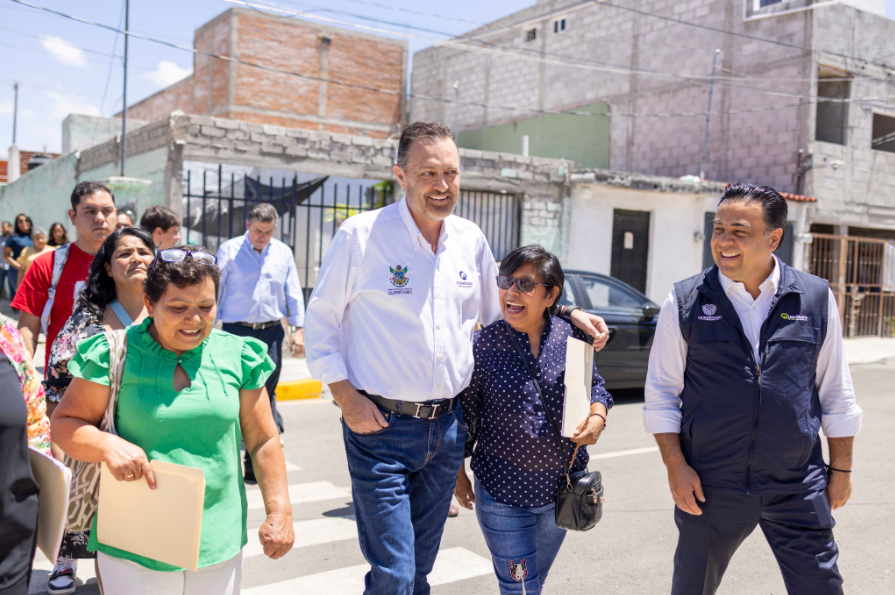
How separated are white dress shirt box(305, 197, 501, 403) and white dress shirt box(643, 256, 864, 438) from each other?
72 centimetres

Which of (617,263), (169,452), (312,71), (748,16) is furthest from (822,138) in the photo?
(169,452)

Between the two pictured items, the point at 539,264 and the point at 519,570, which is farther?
the point at 539,264

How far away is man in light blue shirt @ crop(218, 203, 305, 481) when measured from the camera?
6.05m

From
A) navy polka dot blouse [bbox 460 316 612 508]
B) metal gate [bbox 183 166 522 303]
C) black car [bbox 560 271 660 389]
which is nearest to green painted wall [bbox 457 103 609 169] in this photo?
metal gate [bbox 183 166 522 303]

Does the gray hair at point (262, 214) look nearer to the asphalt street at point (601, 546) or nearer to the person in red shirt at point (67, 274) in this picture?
the person in red shirt at point (67, 274)

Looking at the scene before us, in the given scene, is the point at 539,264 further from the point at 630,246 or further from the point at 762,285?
the point at 630,246

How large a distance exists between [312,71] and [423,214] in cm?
2661

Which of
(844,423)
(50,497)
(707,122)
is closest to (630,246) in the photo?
(707,122)

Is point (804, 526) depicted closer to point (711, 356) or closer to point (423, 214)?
point (711, 356)

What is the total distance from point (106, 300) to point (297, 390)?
5931 millimetres

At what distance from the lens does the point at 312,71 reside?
27516 millimetres

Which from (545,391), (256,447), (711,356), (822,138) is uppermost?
(822,138)

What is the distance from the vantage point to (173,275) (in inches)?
87.5

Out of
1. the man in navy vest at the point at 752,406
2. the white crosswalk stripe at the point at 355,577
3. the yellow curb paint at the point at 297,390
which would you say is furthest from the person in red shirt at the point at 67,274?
the yellow curb paint at the point at 297,390
